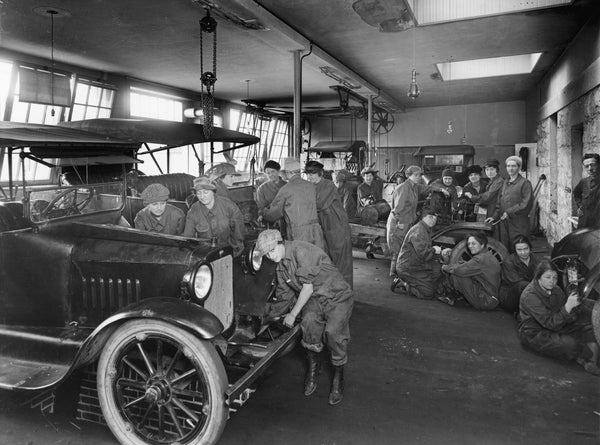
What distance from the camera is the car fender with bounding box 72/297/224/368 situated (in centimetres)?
276

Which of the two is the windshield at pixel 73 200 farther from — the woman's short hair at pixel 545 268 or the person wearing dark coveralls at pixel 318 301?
the woman's short hair at pixel 545 268

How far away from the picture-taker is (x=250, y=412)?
341 centimetres

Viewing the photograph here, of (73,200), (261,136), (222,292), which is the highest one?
(261,136)

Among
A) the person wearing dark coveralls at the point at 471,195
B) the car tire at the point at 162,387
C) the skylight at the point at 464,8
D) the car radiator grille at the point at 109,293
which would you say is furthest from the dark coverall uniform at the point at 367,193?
the car tire at the point at 162,387

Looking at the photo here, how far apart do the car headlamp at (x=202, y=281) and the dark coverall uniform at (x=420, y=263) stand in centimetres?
373

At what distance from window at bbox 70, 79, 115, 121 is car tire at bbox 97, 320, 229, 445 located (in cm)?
1033

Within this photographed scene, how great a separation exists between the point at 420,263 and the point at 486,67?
831cm

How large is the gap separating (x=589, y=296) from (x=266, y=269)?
2928 mm

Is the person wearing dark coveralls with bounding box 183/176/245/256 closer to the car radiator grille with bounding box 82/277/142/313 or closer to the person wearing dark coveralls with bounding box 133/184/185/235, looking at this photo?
the person wearing dark coveralls with bounding box 133/184/185/235

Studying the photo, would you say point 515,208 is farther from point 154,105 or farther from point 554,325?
point 154,105

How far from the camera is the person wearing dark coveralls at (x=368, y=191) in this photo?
9508mm

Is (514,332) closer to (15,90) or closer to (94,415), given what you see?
(94,415)

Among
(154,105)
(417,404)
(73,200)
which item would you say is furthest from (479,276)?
(154,105)

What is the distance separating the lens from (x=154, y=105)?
14.3 meters
